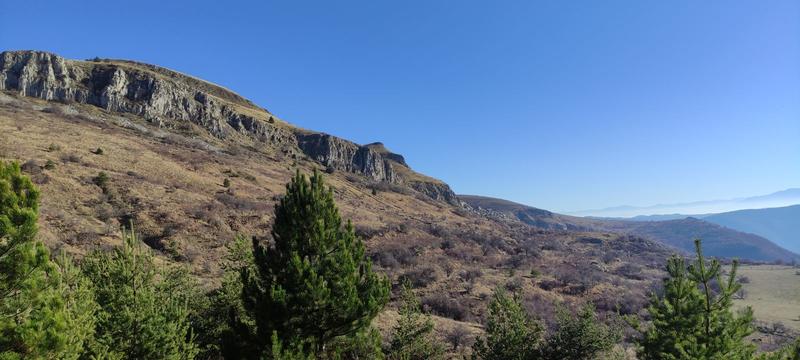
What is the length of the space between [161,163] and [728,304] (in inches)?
1923

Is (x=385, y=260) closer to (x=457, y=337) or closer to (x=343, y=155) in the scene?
(x=457, y=337)

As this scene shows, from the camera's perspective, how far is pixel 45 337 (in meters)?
6.36

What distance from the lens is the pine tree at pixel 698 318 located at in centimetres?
880

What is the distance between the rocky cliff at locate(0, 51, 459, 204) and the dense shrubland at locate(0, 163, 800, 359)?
71.6m

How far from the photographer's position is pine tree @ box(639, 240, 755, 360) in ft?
28.9

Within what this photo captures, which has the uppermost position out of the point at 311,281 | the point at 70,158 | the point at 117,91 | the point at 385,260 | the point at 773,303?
the point at 117,91

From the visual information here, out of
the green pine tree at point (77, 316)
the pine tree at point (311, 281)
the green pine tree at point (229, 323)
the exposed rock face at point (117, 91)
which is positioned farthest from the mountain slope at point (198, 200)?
the green pine tree at point (77, 316)

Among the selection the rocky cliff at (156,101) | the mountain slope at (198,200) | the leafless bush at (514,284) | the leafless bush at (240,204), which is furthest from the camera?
the rocky cliff at (156,101)

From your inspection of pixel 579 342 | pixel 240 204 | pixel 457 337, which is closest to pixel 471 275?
pixel 457 337

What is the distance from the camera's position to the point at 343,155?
105188 mm

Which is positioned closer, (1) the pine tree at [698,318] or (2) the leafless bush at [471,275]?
(1) the pine tree at [698,318]

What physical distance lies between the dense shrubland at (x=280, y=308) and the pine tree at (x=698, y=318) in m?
0.03

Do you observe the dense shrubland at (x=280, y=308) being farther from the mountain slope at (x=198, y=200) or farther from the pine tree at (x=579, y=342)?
the mountain slope at (x=198, y=200)

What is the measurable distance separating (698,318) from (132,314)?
1312 centimetres
